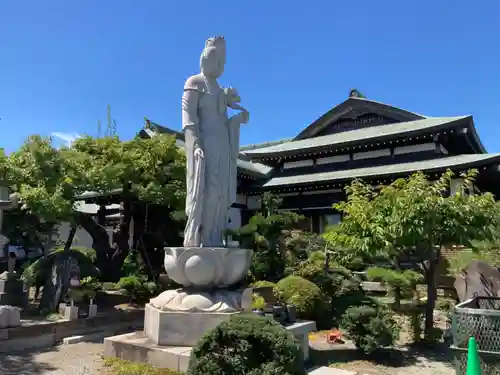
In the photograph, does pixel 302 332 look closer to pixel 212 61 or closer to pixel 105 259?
pixel 212 61

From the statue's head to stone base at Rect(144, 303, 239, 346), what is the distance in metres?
3.87

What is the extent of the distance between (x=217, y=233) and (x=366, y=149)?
15.6m

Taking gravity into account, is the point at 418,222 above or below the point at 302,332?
above

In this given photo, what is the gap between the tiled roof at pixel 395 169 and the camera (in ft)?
53.7

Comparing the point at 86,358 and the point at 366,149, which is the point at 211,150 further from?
the point at 366,149

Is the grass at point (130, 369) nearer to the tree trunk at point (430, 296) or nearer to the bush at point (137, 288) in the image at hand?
the tree trunk at point (430, 296)

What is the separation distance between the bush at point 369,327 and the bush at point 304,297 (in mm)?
1878

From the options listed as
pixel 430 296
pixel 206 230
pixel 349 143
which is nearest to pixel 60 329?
pixel 206 230

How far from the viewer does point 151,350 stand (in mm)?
5840

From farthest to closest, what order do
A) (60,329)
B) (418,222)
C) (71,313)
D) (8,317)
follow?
1. (71,313)
2. (60,329)
3. (8,317)
4. (418,222)

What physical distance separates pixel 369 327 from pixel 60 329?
260 inches

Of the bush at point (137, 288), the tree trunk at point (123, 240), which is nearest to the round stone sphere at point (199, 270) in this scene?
the bush at point (137, 288)

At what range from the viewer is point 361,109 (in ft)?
78.6

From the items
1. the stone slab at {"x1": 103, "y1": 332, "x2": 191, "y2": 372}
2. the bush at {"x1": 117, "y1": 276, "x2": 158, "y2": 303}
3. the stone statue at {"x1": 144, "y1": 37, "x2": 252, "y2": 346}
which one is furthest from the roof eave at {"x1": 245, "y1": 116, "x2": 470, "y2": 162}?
the stone slab at {"x1": 103, "y1": 332, "x2": 191, "y2": 372}
